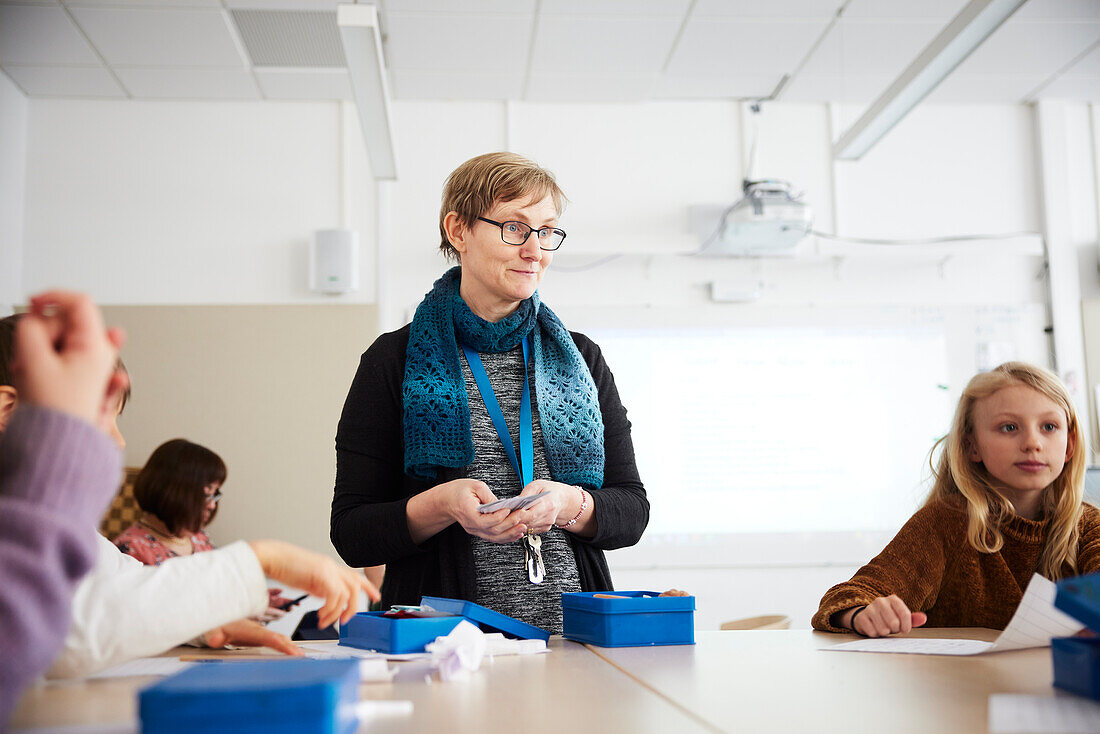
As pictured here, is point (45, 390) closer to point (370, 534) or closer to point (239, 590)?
point (239, 590)

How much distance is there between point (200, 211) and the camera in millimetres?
4461

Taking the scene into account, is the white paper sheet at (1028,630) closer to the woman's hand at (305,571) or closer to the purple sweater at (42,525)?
the woman's hand at (305,571)

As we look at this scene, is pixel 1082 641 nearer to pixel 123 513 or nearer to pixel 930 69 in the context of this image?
pixel 930 69

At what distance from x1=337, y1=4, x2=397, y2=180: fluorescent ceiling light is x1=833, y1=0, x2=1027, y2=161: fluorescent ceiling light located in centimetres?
181

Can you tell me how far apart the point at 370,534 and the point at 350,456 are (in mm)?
177

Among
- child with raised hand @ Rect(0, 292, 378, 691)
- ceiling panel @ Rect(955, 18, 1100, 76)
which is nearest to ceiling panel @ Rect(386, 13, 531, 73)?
ceiling panel @ Rect(955, 18, 1100, 76)

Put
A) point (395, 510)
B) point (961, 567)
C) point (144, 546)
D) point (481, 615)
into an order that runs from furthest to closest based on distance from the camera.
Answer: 1. point (144, 546)
2. point (961, 567)
3. point (395, 510)
4. point (481, 615)

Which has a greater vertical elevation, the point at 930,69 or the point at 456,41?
the point at 456,41

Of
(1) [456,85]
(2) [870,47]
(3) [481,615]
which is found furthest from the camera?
(1) [456,85]

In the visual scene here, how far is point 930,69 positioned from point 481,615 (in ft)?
8.27

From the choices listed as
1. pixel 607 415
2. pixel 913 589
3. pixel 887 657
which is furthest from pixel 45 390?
pixel 913 589

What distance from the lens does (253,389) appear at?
439cm

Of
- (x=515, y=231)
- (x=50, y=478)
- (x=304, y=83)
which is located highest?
(x=304, y=83)

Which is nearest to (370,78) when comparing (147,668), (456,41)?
(456,41)
